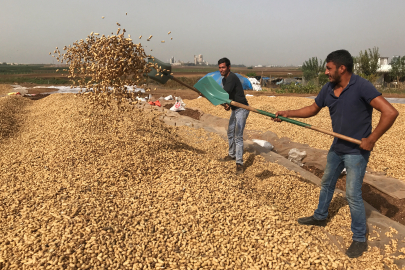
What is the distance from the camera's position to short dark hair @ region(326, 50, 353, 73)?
227cm

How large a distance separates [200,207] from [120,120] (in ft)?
10.8

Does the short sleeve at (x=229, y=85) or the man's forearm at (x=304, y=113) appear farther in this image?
the short sleeve at (x=229, y=85)

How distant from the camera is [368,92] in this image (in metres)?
2.14

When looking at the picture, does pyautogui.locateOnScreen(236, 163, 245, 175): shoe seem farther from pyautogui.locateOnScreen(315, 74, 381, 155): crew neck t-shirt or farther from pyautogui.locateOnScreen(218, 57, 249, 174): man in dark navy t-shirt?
pyautogui.locateOnScreen(315, 74, 381, 155): crew neck t-shirt

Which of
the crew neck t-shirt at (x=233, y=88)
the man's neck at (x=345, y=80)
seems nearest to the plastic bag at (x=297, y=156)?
the crew neck t-shirt at (x=233, y=88)

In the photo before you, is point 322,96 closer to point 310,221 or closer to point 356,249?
point 310,221

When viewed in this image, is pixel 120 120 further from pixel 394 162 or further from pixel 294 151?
pixel 394 162

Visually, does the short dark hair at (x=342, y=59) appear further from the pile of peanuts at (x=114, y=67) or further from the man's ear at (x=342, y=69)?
the pile of peanuts at (x=114, y=67)

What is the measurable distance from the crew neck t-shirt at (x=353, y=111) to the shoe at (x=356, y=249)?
85 cm

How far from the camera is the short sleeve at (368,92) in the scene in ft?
6.93

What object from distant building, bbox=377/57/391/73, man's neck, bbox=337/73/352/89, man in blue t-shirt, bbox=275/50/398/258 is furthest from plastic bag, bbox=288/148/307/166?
distant building, bbox=377/57/391/73

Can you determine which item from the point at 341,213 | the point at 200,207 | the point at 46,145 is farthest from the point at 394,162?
the point at 46,145

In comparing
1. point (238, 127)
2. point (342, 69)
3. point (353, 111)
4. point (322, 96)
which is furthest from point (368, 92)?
point (238, 127)

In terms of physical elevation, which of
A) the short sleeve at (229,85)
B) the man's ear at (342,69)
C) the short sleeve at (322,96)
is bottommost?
the short sleeve at (322,96)
